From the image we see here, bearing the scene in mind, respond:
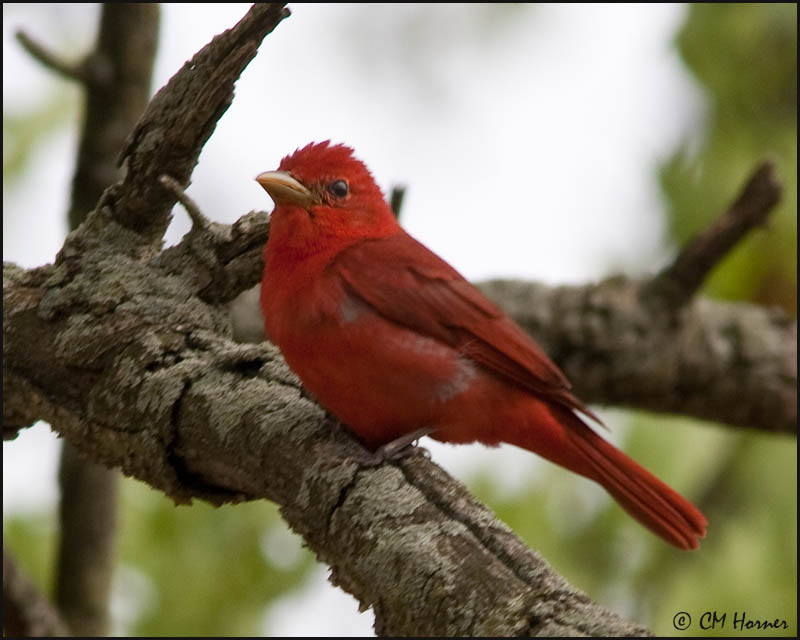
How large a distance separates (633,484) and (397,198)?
140cm

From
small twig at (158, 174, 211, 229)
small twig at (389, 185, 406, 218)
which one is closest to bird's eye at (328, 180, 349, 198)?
small twig at (389, 185, 406, 218)

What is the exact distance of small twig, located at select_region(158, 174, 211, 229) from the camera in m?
3.08

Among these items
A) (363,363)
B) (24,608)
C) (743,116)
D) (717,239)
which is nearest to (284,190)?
(363,363)

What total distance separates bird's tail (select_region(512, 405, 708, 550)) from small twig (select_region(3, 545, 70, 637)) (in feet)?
6.59

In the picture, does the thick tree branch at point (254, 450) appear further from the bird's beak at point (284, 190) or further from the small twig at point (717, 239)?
the small twig at point (717, 239)

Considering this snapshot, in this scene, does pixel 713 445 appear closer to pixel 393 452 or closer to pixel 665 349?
pixel 665 349

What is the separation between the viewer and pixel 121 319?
303cm

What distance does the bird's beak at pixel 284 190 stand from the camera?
11.7 ft

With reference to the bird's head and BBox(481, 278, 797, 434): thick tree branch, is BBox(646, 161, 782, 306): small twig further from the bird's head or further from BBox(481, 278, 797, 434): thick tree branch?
the bird's head

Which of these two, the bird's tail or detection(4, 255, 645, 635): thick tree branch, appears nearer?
detection(4, 255, 645, 635): thick tree branch

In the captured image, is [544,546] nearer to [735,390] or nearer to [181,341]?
[735,390]

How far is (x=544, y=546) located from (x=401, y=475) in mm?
1977

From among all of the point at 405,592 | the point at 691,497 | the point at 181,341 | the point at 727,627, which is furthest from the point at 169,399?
the point at 691,497

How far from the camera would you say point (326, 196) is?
369 centimetres
